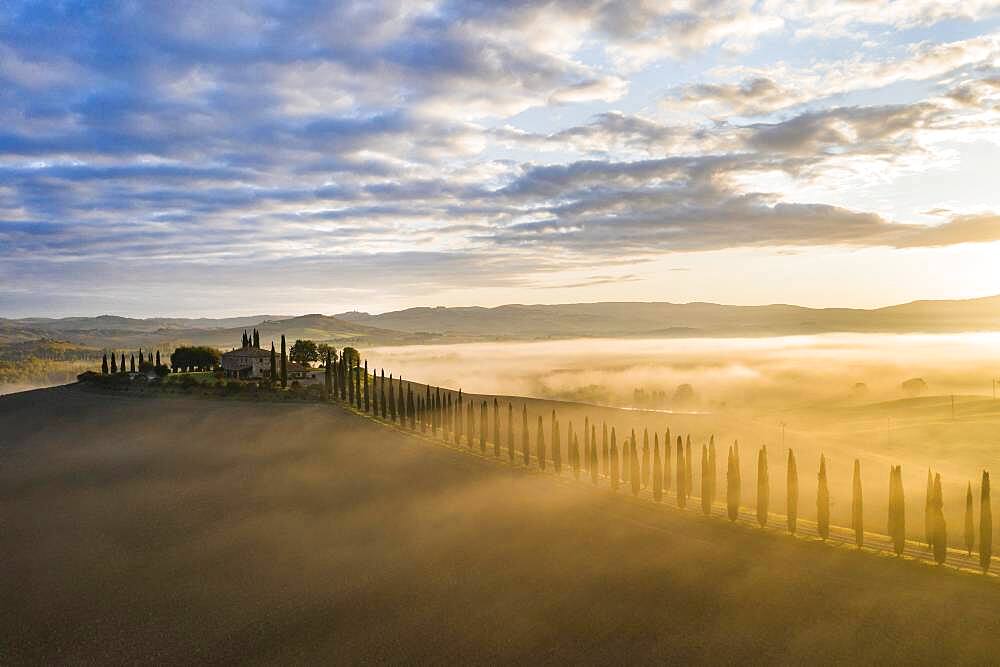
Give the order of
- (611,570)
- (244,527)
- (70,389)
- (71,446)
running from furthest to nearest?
(70,389) < (71,446) < (244,527) < (611,570)

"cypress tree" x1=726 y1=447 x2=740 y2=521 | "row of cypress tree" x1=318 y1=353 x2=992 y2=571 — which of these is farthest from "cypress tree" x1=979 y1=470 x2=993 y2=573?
"cypress tree" x1=726 y1=447 x2=740 y2=521

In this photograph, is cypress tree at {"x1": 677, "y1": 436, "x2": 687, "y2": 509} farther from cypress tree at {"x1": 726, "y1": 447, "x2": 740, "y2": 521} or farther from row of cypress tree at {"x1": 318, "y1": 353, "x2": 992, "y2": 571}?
cypress tree at {"x1": 726, "y1": 447, "x2": 740, "y2": 521}

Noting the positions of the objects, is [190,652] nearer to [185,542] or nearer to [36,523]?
[185,542]

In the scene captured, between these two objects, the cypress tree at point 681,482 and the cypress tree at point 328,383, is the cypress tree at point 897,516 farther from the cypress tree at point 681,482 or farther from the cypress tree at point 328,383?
the cypress tree at point 328,383

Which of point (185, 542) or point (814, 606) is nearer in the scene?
point (814, 606)

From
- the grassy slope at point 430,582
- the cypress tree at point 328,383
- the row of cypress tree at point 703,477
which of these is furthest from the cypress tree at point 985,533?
the cypress tree at point 328,383

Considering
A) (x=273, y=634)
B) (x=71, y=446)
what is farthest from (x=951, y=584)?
(x=71, y=446)

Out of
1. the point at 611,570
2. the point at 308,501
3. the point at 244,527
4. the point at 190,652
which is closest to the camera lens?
the point at 190,652
